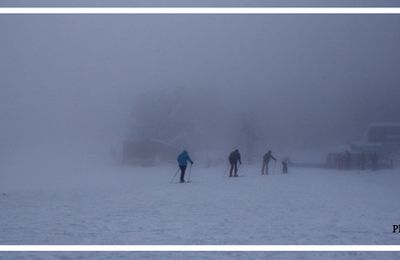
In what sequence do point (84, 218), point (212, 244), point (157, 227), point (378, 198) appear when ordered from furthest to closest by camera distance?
point (378, 198) < point (84, 218) < point (157, 227) < point (212, 244)

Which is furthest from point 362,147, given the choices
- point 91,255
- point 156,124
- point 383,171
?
point 91,255

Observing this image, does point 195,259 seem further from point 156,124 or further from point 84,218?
point 156,124

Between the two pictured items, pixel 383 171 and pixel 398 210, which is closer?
pixel 398 210

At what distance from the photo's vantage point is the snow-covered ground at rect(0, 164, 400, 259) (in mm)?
6027

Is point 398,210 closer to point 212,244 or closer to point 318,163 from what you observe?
point 212,244

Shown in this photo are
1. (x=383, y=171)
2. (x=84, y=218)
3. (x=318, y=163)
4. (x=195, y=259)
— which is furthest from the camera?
(x=318, y=163)

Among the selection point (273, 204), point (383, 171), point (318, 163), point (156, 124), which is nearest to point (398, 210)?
point (273, 204)

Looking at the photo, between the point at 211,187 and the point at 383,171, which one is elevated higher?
the point at 383,171

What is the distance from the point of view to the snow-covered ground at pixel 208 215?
19.8ft

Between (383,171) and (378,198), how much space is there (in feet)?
22.9

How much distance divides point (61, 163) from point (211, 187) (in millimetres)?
10725

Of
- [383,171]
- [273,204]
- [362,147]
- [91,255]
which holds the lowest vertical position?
[91,255]

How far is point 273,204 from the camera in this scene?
860cm

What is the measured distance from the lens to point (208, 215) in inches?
297
